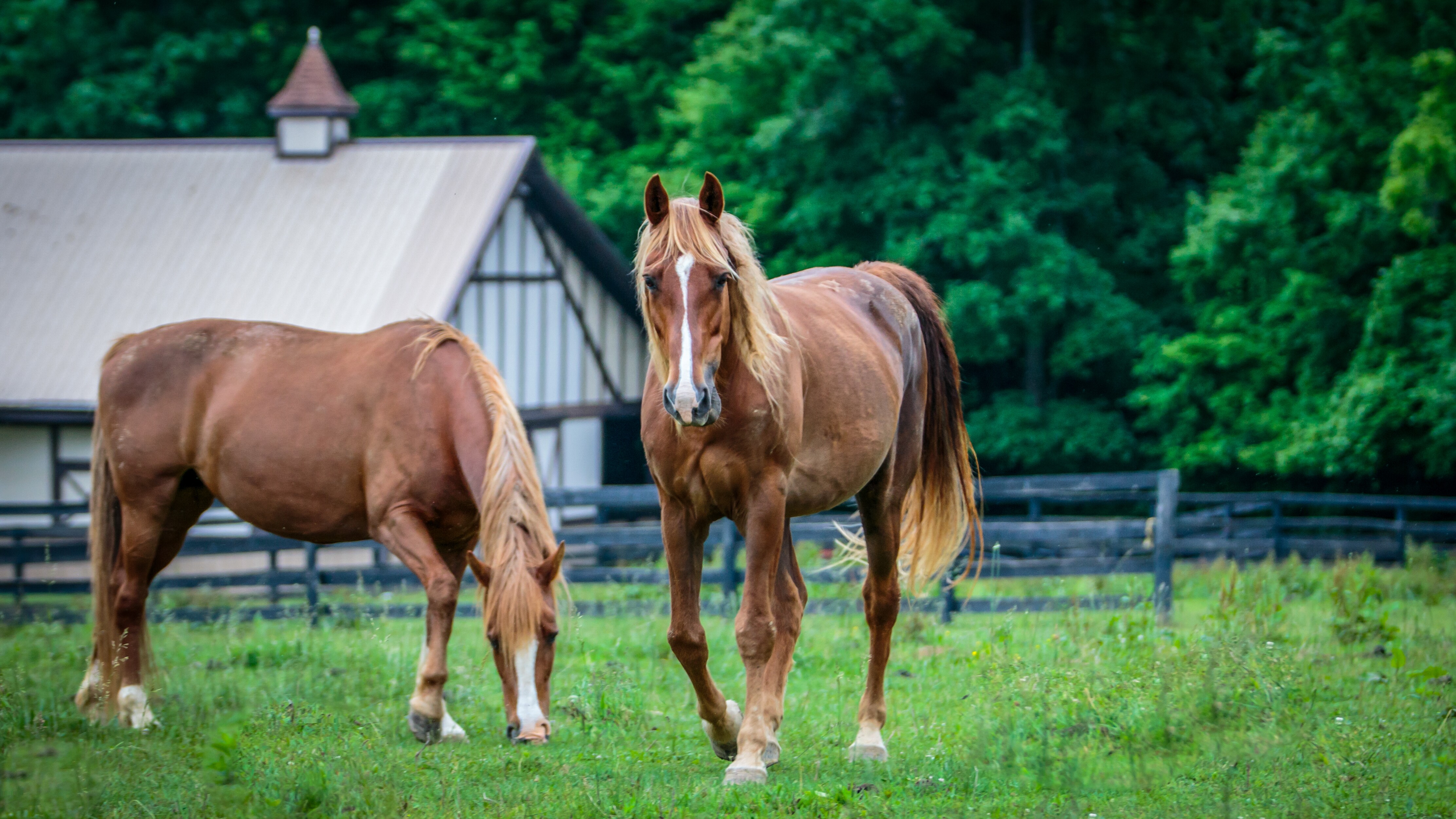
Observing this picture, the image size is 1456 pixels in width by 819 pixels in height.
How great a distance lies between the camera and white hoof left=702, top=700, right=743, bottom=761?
16.2 feet

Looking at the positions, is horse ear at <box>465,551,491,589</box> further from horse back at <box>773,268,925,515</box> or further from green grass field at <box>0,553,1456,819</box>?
horse back at <box>773,268,925,515</box>

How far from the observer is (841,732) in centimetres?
577

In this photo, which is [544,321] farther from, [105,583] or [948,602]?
[105,583]

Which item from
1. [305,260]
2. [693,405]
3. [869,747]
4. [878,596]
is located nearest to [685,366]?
[693,405]

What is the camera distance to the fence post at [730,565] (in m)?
10.6

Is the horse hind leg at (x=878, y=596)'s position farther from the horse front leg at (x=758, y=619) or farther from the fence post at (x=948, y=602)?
the fence post at (x=948, y=602)

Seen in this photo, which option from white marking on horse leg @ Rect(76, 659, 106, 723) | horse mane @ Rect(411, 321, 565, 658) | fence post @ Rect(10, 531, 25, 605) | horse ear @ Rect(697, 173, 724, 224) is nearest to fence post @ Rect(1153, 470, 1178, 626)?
horse mane @ Rect(411, 321, 565, 658)

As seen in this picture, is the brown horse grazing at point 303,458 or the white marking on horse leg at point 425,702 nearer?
the white marking on horse leg at point 425,702

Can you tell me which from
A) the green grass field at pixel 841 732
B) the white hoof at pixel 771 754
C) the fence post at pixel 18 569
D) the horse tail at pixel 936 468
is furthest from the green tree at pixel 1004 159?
the white hoof at pixel 771 754

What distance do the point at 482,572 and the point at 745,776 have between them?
1.86 metres

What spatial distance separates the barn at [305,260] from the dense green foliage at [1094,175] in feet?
9.94

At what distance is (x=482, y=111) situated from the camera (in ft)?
80.4

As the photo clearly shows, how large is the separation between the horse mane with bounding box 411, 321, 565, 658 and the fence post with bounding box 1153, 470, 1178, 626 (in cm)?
571

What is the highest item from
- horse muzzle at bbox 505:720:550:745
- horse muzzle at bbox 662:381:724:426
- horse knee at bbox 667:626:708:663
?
horse muzzle at bbox 662:381:724:426
